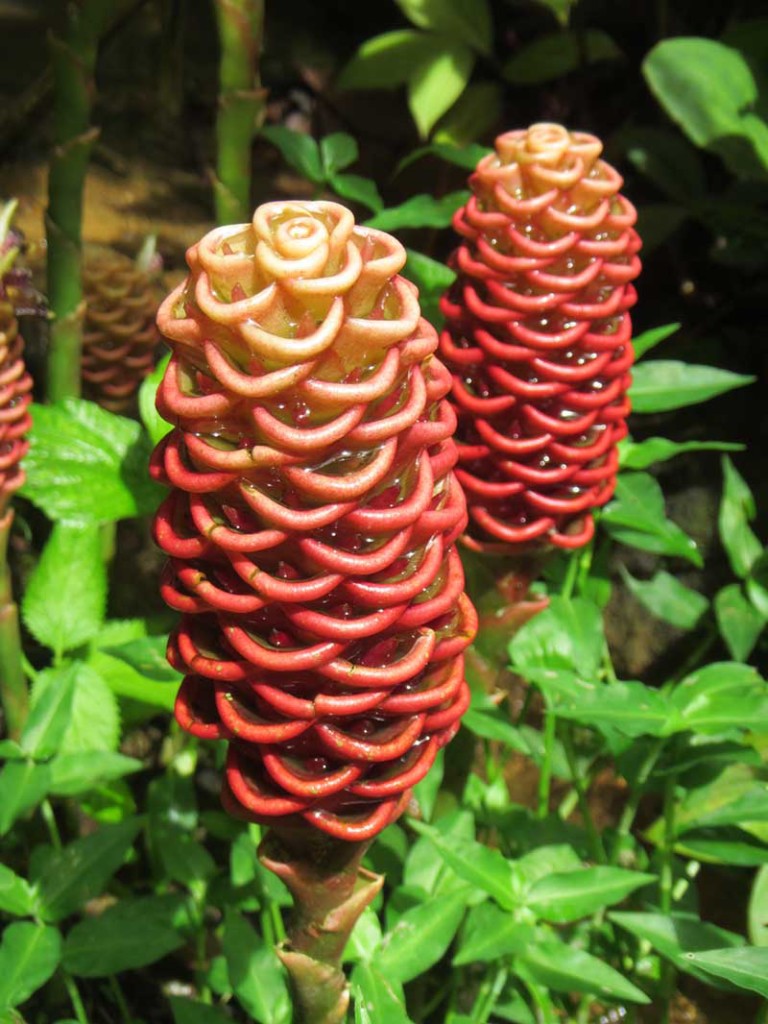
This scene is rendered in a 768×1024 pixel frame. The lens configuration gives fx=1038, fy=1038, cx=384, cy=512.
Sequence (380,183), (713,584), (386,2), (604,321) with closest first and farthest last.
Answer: (604,321), (713,584), (380,183), (386,2)

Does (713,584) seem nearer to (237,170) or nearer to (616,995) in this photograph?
(616,995)

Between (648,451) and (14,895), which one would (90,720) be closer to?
(14,895)

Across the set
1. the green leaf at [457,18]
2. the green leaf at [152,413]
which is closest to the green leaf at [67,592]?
the green leaf at [152,413]

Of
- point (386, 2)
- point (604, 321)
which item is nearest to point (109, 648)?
point (604, 321)

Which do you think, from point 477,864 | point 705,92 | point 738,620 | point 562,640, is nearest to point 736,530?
point 738,620

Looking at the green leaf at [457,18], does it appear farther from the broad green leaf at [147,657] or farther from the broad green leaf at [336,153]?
the broad green leaf at [147,657]

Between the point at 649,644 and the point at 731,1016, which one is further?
the point at 649,644
